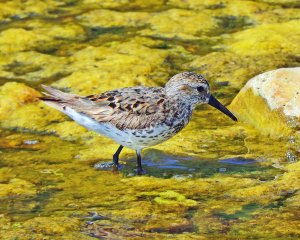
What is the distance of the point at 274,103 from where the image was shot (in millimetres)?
8148

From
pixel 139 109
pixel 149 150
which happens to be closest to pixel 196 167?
pixel 149 150

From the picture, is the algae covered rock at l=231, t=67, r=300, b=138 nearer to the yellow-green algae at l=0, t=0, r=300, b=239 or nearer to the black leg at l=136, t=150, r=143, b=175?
the yellow-green algae at l=0, t=0, r=300, b=239

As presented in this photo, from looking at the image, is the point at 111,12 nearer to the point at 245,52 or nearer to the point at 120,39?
the point at 120,39

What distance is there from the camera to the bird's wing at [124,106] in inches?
279

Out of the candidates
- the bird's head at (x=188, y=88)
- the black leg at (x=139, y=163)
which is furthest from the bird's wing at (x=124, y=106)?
the black leg at (x=139, y=163)

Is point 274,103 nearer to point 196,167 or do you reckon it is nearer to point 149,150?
point 196,167

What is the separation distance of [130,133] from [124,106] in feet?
0.81

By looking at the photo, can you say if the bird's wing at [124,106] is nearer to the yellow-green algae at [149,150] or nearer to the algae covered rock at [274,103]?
the yellow-green algae at [149,150]

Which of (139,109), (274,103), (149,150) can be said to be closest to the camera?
(139,109)

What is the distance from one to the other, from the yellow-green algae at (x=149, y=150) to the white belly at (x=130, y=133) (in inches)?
14.4

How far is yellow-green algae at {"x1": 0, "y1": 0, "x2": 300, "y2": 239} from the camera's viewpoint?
21.0 ft

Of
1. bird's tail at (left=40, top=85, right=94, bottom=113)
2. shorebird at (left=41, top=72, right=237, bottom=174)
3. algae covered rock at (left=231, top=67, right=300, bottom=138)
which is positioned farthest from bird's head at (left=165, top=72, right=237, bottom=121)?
algae covered rock at (left=231, top=67, right=300, bottom=138)

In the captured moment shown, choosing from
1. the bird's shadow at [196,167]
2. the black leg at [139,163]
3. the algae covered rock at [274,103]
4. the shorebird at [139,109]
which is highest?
the shorebird at [139,109]

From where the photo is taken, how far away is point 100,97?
24.0ft
